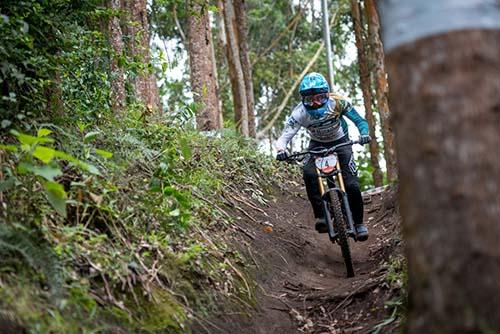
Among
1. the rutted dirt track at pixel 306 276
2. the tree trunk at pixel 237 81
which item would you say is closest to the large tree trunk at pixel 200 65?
the tree trunk at pixel 237 81

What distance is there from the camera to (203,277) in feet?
17.6

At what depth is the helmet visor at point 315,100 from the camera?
749 cm

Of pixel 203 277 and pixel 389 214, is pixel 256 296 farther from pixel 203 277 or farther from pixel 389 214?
pixel 389 214

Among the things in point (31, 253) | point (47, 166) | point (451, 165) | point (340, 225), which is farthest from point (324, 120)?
point (451, 165)

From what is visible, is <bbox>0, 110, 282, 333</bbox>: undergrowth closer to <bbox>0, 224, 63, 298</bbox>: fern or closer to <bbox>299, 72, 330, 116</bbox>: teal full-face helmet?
<bbox>0, 224, 63, 298</bbox>: fern

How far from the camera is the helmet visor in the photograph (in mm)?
7492

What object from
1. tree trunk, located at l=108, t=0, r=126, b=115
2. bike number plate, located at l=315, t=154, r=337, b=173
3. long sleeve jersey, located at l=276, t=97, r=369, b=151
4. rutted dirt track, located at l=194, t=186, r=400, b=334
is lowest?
rutted dirt track, located at l=194, t=186, r=400, b=334

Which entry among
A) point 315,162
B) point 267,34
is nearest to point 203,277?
point 315,162

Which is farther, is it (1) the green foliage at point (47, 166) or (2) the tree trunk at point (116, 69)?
(2) the tree trunk at point (116, 69)

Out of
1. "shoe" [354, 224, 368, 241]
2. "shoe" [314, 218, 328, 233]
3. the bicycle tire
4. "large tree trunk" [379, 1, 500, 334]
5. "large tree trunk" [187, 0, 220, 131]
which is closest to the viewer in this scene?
"large tree trunk" [379, 1, 500, 334]

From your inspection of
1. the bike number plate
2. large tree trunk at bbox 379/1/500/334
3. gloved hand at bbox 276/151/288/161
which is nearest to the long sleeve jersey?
gloved hand at bbox 276/151/288/161

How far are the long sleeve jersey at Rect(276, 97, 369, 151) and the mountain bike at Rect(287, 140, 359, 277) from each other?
35 centimetres

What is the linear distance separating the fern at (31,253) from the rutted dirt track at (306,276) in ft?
4.04

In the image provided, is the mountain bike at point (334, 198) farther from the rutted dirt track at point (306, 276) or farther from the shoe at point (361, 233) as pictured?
the rutted dirt track at point (306, 276)
